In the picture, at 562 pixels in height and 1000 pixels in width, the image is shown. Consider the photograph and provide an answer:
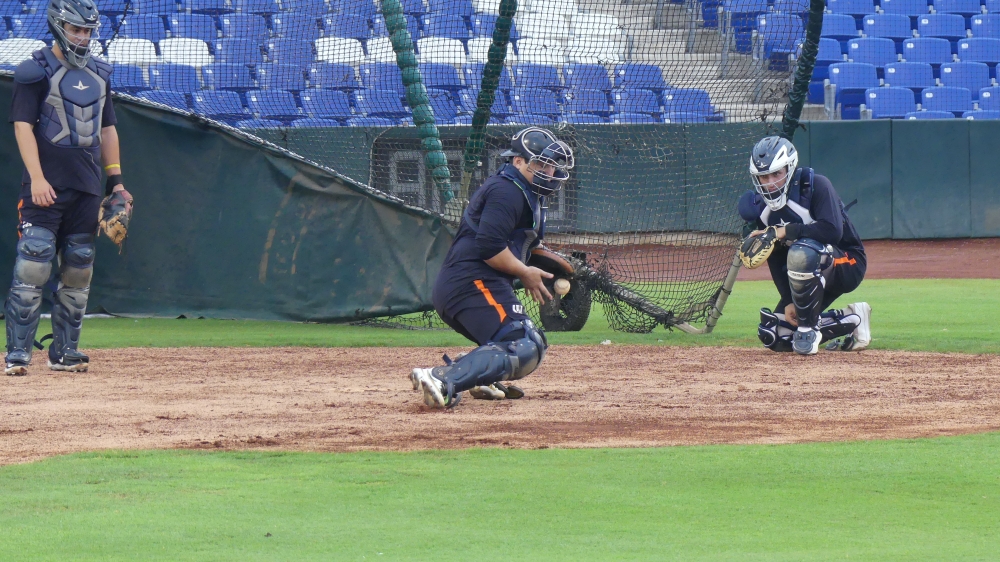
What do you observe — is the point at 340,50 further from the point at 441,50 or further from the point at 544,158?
the point at 544,158

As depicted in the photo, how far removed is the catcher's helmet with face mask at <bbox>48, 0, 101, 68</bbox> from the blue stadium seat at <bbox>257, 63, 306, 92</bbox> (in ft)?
12.9

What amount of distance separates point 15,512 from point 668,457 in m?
2.44

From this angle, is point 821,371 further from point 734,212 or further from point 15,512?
point 15,512

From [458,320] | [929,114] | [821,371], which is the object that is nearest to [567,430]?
[458,320]

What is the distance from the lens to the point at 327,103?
37.7 ft

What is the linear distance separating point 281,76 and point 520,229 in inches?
226

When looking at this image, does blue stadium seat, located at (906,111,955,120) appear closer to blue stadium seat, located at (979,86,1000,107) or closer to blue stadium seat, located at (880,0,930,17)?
blue stadium seat, located at (979,86,1000,107)

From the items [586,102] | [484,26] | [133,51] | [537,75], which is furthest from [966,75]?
[133,51]

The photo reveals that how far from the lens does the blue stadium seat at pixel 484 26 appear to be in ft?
38.6

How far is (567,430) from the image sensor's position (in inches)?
216

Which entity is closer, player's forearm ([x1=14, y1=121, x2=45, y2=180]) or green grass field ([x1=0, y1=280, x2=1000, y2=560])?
green grass field ([x1=0, y1=280, x2=1000, y2=560])

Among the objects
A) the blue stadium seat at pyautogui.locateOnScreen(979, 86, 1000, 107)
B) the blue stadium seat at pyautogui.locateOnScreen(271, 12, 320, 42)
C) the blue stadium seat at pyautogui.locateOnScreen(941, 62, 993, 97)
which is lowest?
the blue stadium seat at pyautogui.locateOnScreen(979, 86, 1000, 107)

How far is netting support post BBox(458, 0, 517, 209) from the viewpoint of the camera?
34.2 feet

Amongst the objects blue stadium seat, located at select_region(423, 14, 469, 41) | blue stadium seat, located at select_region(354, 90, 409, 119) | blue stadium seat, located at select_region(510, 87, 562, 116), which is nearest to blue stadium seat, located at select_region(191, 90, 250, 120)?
blue stadium seat, located at select_region(354, 90, 409, 119)
